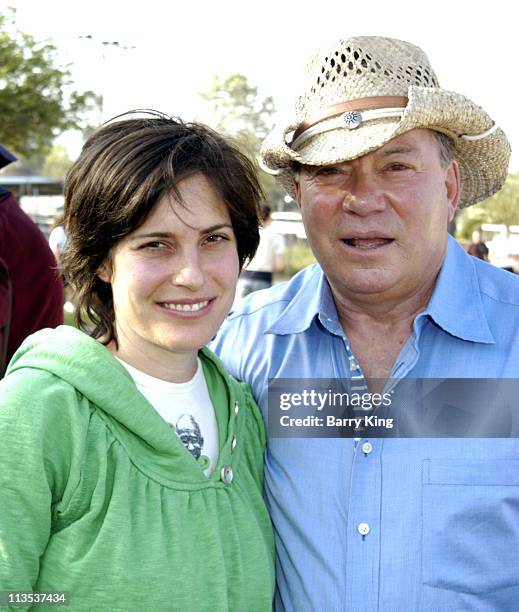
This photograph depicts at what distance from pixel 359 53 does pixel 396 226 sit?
1.67 feet

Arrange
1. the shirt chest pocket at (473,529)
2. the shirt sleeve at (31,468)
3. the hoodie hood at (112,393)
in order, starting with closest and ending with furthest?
the shirt sleeve at (31,468)
the hoodie hood at (112,393)
the shirt chest pocket at (473,529)

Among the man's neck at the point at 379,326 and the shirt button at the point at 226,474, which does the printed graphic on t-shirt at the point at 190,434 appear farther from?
the man's neck at the point at 379,326

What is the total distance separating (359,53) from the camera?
2.23m

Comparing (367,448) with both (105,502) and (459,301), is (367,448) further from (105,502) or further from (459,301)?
(105,502)

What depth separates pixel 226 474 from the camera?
1884 mm

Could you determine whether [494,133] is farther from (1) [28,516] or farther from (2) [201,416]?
(1) [28,516]

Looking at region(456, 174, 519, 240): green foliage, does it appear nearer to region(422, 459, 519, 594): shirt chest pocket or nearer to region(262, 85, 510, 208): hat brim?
region(262, 85, 510, 208): hat brim

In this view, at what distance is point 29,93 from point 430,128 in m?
24.9

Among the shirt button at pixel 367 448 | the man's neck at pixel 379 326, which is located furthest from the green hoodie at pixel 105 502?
the man's neck at pixel 379 326

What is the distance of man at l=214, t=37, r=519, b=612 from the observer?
1.93 metres

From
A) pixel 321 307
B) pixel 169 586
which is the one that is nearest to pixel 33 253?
pixel 321 307

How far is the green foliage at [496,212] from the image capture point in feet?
129

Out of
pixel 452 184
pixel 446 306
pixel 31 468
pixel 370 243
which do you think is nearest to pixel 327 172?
pixel 370 243

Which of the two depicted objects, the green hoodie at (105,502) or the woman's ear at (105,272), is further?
the woman's ear at (105,272)
